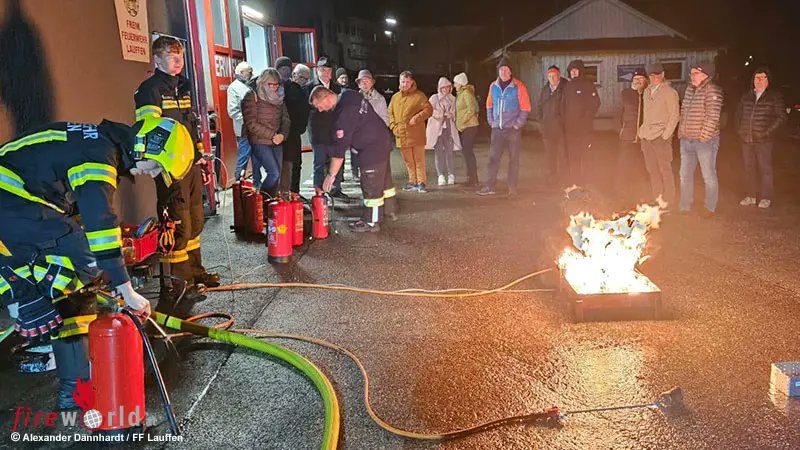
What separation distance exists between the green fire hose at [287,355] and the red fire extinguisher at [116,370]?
1.05 meters

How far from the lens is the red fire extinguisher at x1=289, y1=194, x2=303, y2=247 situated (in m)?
7.97

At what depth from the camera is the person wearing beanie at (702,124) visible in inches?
355

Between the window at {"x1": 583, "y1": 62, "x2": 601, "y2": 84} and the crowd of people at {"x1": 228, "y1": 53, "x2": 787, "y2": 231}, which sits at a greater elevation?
the window at {"x1": 583, "y1": 62, "x2": 601, "y2": 84}

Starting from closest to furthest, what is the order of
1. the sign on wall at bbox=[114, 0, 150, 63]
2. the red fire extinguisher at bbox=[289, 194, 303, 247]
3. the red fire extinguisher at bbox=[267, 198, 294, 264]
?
the sign on wall at bbox=[114, 0, 150, 63] < the red fire extinguisher at bbox=[267, 198, 294, 264] < the red fire extinguisher at bbox=[289, 194, 303, 247]

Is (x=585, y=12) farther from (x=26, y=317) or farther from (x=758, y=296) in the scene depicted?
(x=26, y=317)

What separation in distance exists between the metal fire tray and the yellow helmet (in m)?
3.23

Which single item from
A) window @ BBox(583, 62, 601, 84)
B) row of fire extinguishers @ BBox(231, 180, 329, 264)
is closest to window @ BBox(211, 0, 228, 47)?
row of fire extinguishers @ BBox(231, 180, 329, 264)

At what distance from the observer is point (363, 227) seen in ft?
30.6

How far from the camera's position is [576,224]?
20.2ft

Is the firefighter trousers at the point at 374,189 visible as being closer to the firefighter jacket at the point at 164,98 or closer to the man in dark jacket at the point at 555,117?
the firefighter jacket at the point at 164,98

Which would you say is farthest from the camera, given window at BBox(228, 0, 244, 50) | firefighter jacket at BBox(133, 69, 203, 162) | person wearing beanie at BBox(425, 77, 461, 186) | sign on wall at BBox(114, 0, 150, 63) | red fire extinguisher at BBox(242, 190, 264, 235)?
window at BBox(228, 0, 244, 50)

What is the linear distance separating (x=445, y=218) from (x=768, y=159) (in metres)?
4.53

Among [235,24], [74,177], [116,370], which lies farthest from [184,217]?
[235,24]

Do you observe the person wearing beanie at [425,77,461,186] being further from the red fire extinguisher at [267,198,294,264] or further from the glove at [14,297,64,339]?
the glove at [14,297,64,339]
